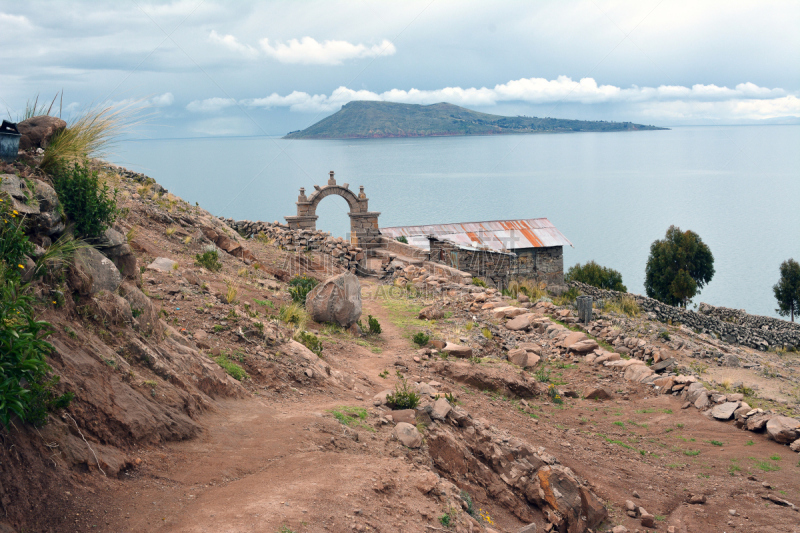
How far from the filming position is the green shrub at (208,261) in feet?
39.6

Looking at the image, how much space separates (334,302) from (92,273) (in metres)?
6.07

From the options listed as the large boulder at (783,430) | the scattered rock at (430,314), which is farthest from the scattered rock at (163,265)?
the large boulder at (783,430)

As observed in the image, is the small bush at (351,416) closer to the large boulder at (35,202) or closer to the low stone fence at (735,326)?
the large boulder at (35,202)

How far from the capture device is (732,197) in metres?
127

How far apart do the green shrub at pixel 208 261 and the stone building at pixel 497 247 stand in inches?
549

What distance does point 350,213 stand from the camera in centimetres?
2691

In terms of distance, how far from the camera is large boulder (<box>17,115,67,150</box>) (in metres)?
6.29

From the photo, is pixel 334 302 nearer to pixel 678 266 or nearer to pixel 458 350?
pixel 458 350

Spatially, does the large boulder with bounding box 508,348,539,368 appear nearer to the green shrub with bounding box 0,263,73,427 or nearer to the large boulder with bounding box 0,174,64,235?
the large boulder with bounding box 0,174,64,235

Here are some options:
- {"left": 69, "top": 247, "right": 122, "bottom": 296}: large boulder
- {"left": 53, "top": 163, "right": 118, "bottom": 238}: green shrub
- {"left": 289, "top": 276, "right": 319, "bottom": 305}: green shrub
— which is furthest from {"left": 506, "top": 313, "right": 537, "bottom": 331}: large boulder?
{"left": 53, "top": 163, "right": 118, "bottom": 238}: green shrub

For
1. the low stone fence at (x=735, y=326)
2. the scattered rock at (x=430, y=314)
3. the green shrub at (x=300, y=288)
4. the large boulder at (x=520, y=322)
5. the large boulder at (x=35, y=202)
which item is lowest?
the low stone fence at (x=735, y=326)

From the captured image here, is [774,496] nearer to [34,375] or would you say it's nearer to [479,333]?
[479,333]

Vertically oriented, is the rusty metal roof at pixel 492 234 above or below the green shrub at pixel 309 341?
above

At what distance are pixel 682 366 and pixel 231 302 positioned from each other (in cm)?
975
